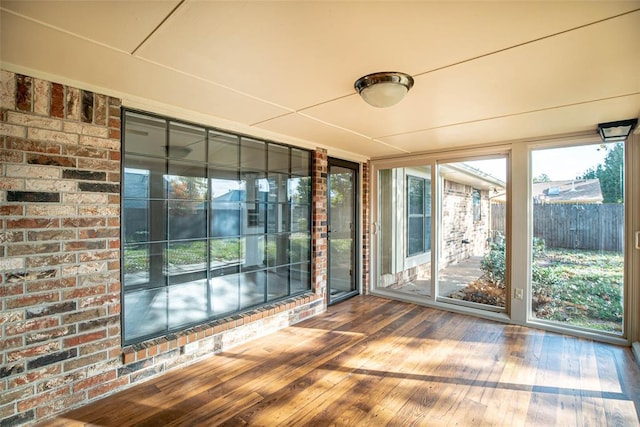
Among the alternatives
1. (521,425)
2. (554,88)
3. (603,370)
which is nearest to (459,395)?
(521,425)

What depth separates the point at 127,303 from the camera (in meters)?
2.42

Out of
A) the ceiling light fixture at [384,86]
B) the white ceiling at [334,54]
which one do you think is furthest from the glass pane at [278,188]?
the ceiling light fixture at [384,86]

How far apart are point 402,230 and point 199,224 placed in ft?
11.1

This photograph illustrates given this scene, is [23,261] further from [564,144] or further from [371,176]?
[564,144]

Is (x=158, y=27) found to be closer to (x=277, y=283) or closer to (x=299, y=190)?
(x=299, y=190)

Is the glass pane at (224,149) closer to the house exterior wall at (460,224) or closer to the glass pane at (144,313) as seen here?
the glass pane at (144,313)

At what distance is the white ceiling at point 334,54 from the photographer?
1311 mm

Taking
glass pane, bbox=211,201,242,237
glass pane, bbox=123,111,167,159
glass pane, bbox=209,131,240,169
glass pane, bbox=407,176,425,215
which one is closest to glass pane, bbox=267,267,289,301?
glass pane, bbox=211,201,242,237

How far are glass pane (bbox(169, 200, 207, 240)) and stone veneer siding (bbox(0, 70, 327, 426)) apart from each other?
460mm

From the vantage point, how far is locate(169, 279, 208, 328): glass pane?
2.70m

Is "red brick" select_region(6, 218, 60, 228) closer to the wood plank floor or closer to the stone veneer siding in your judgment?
the stone veneer siding

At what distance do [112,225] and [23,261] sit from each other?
1.71ft

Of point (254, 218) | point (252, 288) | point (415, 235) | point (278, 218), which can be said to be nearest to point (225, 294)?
point (252, 288)

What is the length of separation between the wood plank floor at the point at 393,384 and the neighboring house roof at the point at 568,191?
157 cm
